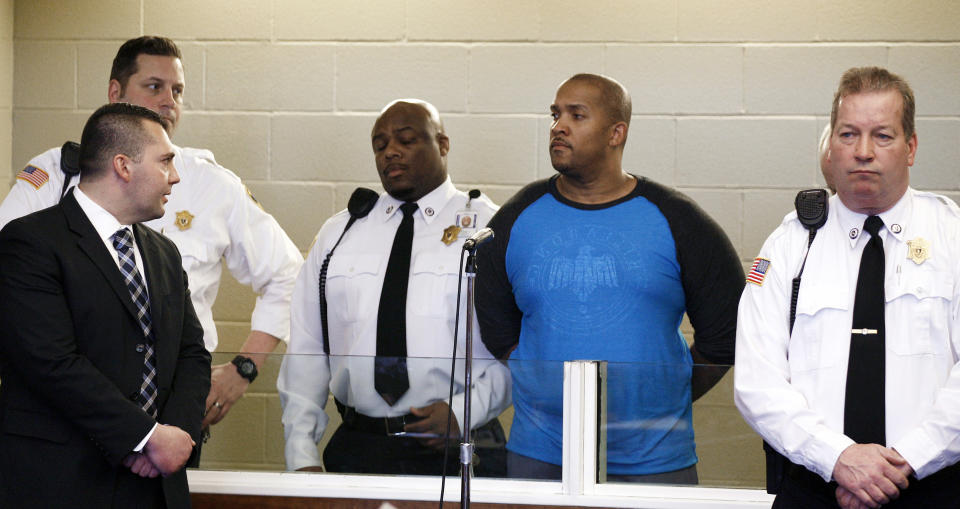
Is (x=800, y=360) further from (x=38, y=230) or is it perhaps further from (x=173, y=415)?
(x=38, y=230)

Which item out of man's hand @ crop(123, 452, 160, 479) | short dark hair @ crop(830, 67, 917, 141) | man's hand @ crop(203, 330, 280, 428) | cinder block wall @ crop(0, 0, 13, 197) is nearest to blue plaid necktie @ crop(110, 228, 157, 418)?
man's hand @ crop(123, 452, 160, 479)

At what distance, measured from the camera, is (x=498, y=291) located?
2.88 meters

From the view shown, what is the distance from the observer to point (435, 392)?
2.57 metres

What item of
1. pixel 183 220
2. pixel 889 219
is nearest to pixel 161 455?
pixel 183 220

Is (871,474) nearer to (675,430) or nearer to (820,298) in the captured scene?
(820,298)

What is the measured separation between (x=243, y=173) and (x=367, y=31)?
2.43ft

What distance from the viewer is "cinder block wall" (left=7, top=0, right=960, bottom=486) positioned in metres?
3.99

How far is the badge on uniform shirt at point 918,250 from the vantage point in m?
2.06

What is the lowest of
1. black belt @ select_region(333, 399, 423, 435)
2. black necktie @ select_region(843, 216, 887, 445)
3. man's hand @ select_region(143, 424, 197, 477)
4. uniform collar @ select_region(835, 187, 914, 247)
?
black belt @ select_region(333, 399, 423, 435)

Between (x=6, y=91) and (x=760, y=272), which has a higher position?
(x=6, y=91)

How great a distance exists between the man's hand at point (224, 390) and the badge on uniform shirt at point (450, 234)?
78 centimetres

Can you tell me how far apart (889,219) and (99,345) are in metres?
1.58

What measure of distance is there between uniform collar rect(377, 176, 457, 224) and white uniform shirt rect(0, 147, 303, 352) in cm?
39

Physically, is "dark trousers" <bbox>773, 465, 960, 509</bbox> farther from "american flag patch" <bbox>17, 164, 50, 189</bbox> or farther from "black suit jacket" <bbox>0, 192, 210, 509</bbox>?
"american flag patch" <bbox>17, 164, 50, 189</bbox>
